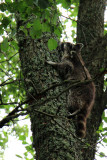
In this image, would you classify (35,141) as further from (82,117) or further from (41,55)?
(41,55)

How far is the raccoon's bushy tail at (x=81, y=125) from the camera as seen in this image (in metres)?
2.74

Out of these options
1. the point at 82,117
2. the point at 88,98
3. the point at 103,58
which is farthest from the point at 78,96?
the point at 103,58

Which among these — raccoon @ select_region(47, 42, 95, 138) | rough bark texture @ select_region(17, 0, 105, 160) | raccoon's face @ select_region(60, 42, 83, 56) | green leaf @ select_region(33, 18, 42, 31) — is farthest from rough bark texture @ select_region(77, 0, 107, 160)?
green leaf @ select_region(33, 18, 42, 31)

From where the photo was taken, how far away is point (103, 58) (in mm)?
3609

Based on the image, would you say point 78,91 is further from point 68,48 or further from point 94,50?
point 68,48

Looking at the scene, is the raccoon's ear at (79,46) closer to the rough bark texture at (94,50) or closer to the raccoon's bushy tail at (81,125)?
the rough bark texture at (94,50)

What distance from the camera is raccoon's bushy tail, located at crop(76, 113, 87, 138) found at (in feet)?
9.00

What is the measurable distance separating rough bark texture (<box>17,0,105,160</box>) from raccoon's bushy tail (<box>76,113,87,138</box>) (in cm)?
13

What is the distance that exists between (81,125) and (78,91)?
906 mm

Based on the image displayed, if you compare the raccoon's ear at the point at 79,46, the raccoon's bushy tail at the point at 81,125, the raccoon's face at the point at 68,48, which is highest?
the raccoon's face at the point at 68,48

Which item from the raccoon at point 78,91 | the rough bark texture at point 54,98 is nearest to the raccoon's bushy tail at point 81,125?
the raccoon at point 78,91

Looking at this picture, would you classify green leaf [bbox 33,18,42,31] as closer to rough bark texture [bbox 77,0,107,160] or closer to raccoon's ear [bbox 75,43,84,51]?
rough bark texture [bbox 77,0,107,160]

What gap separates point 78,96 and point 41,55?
1.07m

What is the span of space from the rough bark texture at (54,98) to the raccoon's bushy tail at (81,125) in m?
0.13
